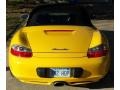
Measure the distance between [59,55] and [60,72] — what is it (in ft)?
0.95

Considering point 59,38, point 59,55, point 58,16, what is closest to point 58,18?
point 58,16

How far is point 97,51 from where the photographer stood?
530 centimetres

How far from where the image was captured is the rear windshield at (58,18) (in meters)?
6.25

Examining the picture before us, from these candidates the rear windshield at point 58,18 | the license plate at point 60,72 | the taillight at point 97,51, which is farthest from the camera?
the rear windshield at point 58,18

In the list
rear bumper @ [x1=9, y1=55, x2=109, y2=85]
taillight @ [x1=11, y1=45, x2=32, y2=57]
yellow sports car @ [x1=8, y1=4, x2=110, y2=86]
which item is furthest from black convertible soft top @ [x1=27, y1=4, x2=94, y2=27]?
rear bumper @ [x1=9, y1=55, x2=109, y2=85]

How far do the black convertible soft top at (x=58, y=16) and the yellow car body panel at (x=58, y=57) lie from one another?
0.63 meters

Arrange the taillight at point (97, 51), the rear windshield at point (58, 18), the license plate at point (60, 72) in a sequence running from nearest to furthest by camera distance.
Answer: the license plate at point (60, 72), the taillight at point (97, 51), the rear windshield at point (58, 18)

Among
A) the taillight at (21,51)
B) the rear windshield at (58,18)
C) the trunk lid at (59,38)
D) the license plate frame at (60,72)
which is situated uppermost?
the rear windshield at (58,18)

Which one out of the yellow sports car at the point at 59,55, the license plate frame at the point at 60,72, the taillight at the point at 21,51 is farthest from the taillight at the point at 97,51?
the taillight at the point at 21,51

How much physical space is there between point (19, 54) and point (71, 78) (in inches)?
37.3

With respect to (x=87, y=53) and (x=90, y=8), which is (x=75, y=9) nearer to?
(x=87, y=53)

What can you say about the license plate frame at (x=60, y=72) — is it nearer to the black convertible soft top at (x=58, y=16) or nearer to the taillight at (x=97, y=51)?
the taillight at (x=97, y=51)

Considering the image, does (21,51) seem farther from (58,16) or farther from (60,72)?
(58,16)
